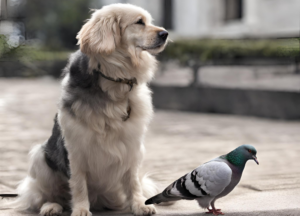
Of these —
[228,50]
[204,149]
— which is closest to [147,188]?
[204,149]

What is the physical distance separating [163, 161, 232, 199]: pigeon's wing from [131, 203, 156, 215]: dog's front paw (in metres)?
0.26

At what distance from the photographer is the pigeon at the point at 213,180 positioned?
118 inches

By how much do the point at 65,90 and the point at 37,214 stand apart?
1028 millimetres

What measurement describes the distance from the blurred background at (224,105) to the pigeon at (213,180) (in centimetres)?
42

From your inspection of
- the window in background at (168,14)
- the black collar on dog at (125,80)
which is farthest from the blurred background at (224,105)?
the window in background at (168,14)

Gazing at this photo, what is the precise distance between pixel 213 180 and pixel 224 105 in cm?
712

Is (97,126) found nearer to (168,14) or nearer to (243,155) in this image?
(243,155)

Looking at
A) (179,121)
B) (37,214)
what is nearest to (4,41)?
(179,121)

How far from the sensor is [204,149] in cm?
646

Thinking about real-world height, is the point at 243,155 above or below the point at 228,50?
above

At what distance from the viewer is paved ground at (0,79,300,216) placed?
3670mm

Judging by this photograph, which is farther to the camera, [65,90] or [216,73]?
[216,73]

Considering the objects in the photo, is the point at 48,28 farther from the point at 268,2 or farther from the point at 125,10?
the point at 125,10

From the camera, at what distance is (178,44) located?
40.4 ft
